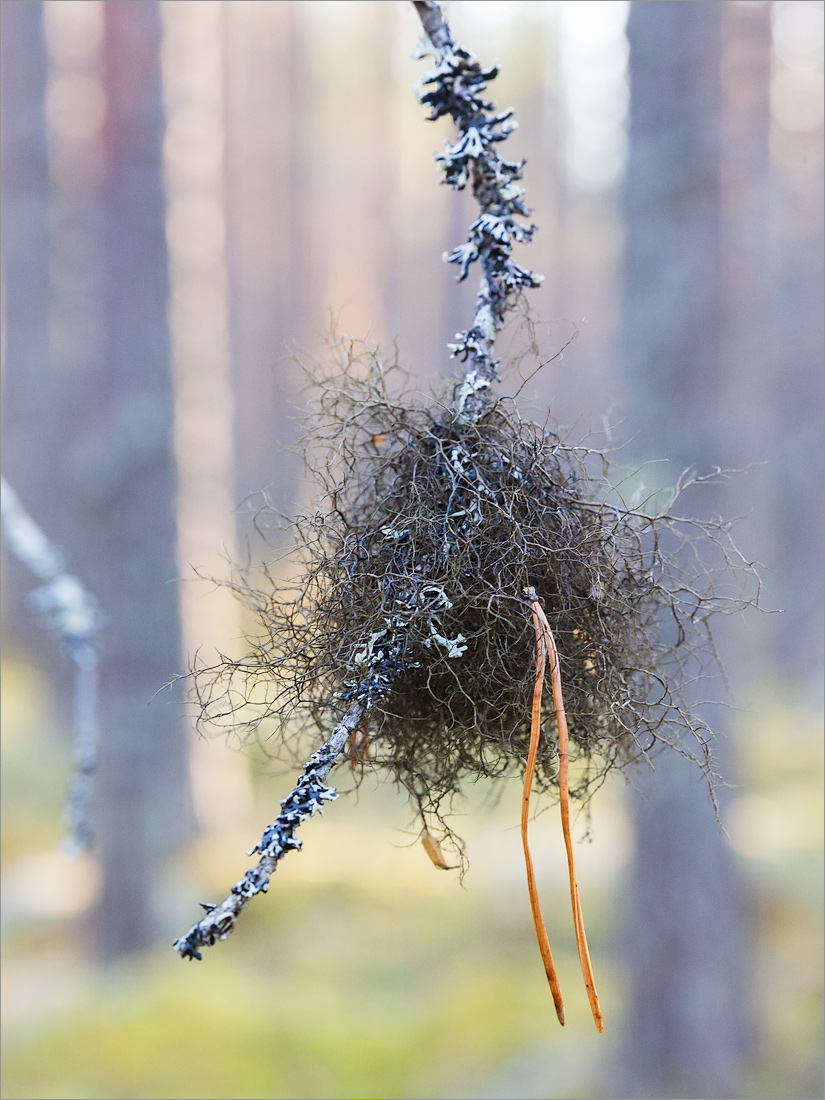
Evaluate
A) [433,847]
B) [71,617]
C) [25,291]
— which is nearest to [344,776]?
[71,617]

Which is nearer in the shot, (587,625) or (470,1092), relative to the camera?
(587,625)

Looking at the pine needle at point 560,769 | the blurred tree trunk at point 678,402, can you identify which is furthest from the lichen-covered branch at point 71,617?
the blurred tree trunk at point 678,402

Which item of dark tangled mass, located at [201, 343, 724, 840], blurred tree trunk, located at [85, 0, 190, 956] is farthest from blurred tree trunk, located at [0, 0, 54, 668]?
dark tangled mass, located at [201, 343, 724, 840]

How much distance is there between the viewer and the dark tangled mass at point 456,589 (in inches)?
38.0

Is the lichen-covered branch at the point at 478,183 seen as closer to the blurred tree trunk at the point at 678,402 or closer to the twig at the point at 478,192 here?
the twig at the point at 478,192

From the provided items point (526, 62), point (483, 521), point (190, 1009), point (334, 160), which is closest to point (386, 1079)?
point (190, 1009)

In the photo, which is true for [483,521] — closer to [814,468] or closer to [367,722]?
[367,722]

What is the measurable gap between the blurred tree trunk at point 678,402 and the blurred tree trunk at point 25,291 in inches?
144

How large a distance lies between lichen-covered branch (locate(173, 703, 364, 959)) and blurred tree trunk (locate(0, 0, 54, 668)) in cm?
515

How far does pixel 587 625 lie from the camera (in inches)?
41.0

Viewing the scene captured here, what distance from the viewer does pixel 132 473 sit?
4094mm

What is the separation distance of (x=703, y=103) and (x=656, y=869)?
2993mm

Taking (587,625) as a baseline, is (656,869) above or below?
above

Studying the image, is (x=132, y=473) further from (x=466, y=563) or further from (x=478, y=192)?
(x=466, y=563)
